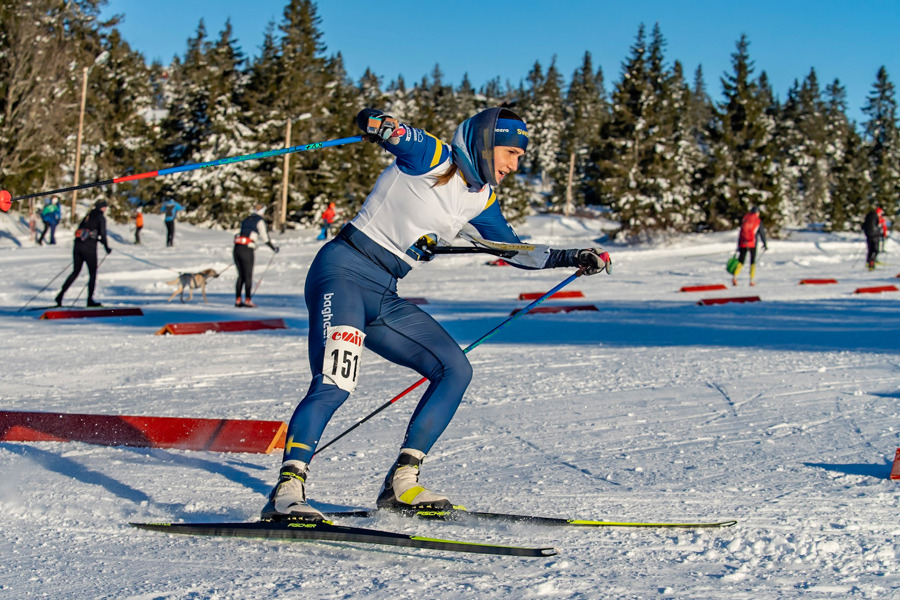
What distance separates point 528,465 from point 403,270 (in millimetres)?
1571

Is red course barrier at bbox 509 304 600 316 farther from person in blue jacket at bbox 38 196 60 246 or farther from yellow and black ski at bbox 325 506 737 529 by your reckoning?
person in blue jacket at bbox 38 196 60 246

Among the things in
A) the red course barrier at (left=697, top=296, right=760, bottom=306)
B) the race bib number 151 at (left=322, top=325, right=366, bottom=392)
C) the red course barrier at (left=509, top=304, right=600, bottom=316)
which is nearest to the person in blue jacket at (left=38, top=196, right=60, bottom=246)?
the red course barrier at (left=509, top=304, right=600, bottom=316)

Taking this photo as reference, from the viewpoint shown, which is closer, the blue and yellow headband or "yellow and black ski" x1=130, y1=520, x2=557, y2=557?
"yellow and black ski" x1=130, y1=520, x2=557, y2=557

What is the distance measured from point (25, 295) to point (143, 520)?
15.2m

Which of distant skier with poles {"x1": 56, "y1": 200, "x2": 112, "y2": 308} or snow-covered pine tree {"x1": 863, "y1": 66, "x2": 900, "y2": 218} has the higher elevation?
snow-covered pine tree {"x1": 863, "y1": 66, "x2": 900, "y2": 218}

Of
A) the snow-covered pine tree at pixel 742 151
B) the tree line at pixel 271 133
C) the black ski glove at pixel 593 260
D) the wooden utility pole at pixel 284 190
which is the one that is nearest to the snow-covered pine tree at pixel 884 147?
the tree line at pixel 271 133

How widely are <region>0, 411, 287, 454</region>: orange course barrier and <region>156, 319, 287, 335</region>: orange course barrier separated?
5.83m

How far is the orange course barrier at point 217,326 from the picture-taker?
10938 millimetres

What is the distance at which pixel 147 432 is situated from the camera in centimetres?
503

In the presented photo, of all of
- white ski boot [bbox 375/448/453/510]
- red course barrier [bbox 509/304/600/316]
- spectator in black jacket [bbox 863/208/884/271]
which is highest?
spectator in black jacket [bbox 863/208/884/271]

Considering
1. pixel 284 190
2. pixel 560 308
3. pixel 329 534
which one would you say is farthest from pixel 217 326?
pixel 284 190

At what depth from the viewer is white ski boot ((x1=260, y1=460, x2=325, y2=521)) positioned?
3074 millimetres

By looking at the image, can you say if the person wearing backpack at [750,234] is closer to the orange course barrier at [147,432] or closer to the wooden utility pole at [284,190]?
the orange course barrier at [147,432]

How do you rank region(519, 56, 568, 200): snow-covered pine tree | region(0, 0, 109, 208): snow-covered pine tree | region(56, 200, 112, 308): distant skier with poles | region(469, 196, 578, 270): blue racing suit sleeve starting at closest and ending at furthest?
region(469, 196, 578, 270): blue racing suit sleeve < region(56, 200, 112, 308): distant skier with poles < region(0, 0, 109, 208): snow-covered pine tree < region(519, 56, 568, 200): snow-covered pine tree
